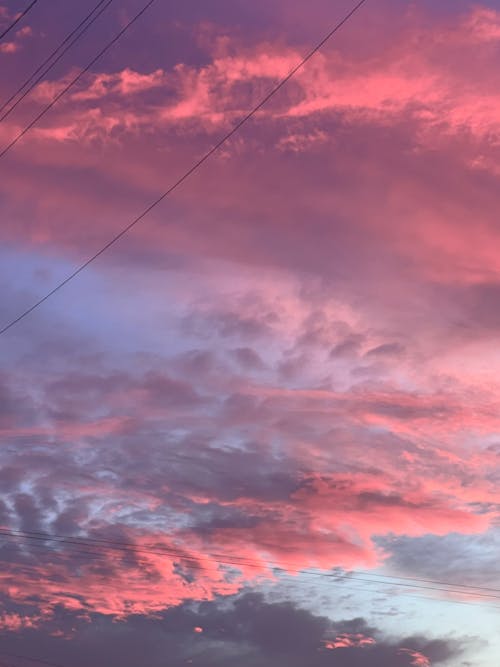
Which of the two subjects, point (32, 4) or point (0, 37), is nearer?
point (32, 4)

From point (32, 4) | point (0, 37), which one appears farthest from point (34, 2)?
Answer: point (0, 37)

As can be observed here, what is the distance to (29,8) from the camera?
1830 cm

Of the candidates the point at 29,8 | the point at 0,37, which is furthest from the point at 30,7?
the point at 0,37

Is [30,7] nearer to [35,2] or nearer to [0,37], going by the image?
[35,2]

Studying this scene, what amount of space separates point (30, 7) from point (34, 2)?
0.49 meters

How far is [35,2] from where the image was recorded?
18469mm

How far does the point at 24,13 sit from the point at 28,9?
14.4 inches

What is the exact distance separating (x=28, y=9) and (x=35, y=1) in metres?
0.54

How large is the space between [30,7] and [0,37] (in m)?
3.10

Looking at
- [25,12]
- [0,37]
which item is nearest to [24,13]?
[25,12]

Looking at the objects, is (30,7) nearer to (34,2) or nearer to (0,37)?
(34,2)

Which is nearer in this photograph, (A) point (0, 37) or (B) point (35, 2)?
(B) point (35, 2)

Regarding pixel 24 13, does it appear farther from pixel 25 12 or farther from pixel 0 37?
pixel 0 37

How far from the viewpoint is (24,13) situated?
729 inches
